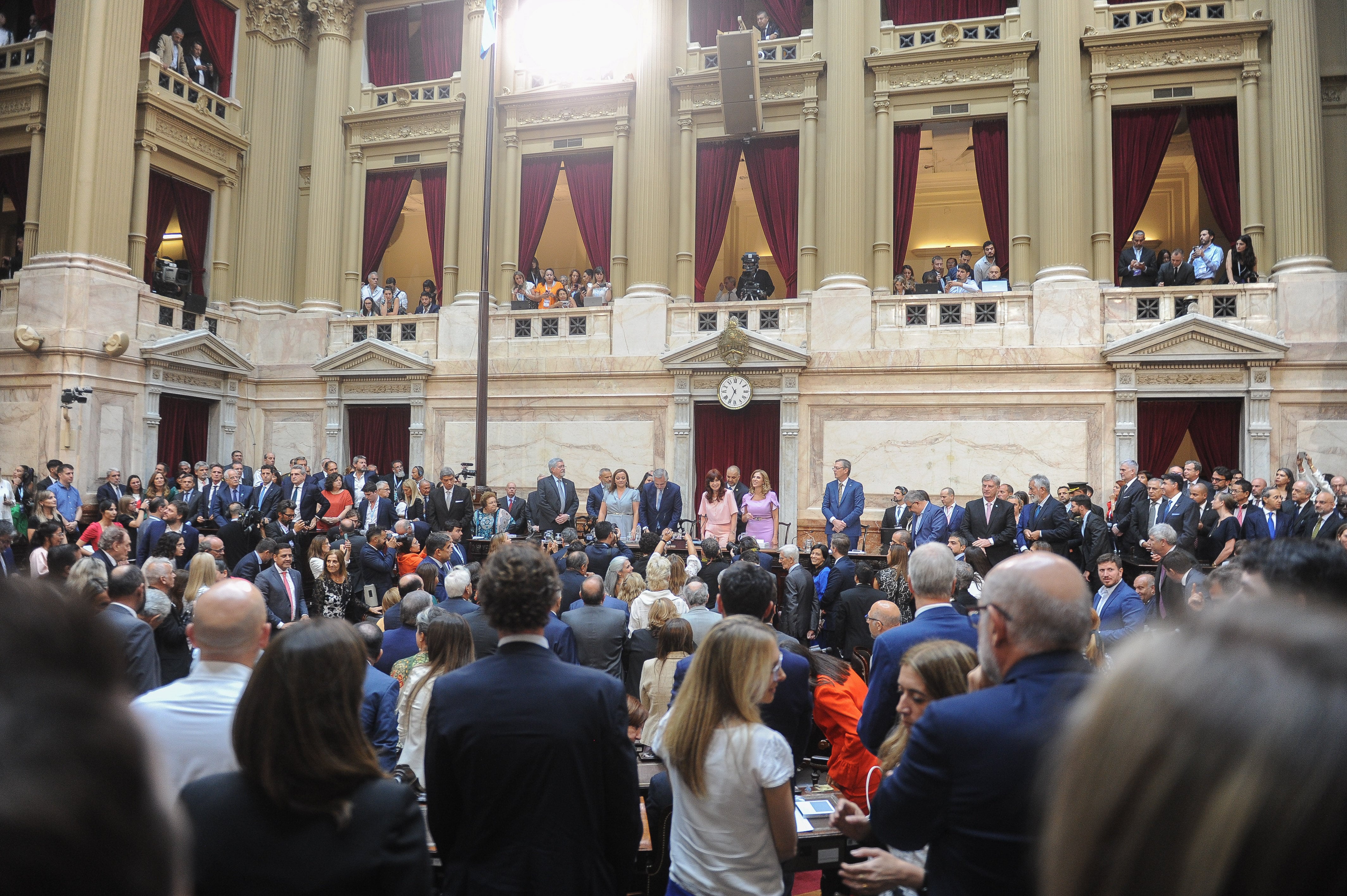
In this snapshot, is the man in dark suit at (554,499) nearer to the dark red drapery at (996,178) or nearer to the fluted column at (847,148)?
the fluted column at (847,148)

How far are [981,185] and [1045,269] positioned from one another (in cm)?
227

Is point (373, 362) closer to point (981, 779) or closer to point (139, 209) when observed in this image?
point (139, 209)

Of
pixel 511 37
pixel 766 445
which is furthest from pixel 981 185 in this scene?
pixel 511 37

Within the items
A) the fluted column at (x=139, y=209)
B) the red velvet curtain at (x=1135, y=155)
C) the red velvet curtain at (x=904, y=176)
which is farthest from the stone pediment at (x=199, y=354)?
the red velvet curtain at (x=1135, y=155)

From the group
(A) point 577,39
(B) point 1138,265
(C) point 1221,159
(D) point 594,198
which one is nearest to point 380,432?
(D) point 594,198

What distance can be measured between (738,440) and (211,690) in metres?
13.9

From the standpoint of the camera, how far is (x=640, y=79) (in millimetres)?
17172

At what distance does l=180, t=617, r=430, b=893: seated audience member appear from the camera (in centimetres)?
178

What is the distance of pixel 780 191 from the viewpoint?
1706cm

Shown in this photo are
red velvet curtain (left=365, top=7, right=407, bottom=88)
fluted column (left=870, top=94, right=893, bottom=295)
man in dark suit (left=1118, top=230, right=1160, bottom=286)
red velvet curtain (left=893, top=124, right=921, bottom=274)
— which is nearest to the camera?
man in dark suit (left=1118, top=230, right=1160, bottom=286)

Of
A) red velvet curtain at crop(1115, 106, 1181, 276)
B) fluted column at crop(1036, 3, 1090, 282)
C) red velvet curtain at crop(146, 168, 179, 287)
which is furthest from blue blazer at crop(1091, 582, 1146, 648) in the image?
red velvet curtain at crop(146, 168, 179, 287)

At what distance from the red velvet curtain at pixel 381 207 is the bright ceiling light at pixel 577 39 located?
3747 millimetres

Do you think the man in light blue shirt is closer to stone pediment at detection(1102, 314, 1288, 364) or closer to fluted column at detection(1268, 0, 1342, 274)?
fluted column at detection(1268, 0, 1342, 274)

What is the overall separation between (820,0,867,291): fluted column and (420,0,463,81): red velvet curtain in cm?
801
